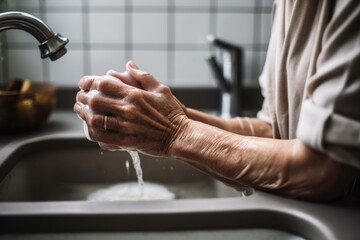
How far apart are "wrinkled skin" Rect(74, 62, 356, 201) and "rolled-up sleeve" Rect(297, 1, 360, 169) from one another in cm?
6

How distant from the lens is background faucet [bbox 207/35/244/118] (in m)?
1.44

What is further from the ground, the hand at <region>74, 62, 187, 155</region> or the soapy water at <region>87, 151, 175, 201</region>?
the hand at <region>74, 62, 187, 155</region>

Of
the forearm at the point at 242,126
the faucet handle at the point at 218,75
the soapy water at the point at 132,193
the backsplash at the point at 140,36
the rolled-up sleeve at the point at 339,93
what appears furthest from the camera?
the backsplash at the point at 140,36

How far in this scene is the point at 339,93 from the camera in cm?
62

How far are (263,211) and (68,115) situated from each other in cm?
87

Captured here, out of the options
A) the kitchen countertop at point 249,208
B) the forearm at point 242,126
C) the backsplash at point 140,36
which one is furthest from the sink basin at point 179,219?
the backsplash at point 140,36

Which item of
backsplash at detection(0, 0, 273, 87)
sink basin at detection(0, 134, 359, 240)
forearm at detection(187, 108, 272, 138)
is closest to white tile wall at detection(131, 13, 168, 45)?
backsplash at detection(0, 0, 273, 87)

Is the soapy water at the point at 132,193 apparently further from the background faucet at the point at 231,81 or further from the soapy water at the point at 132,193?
the background faucet at the point at 231,81

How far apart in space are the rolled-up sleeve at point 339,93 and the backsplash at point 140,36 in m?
0.89

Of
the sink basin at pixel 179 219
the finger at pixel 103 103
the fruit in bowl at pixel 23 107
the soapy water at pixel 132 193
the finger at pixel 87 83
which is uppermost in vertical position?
the finger at pixel 87 83

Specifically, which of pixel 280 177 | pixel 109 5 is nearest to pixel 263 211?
pixel 280 177

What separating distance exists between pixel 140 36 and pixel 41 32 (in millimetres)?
773

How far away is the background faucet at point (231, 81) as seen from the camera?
144cm

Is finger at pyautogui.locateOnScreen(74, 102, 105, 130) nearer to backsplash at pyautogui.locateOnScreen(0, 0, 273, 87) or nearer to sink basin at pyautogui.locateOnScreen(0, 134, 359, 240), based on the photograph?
sink basin at pyautogui.locateOnScreen(0, 134, 359, 240)
